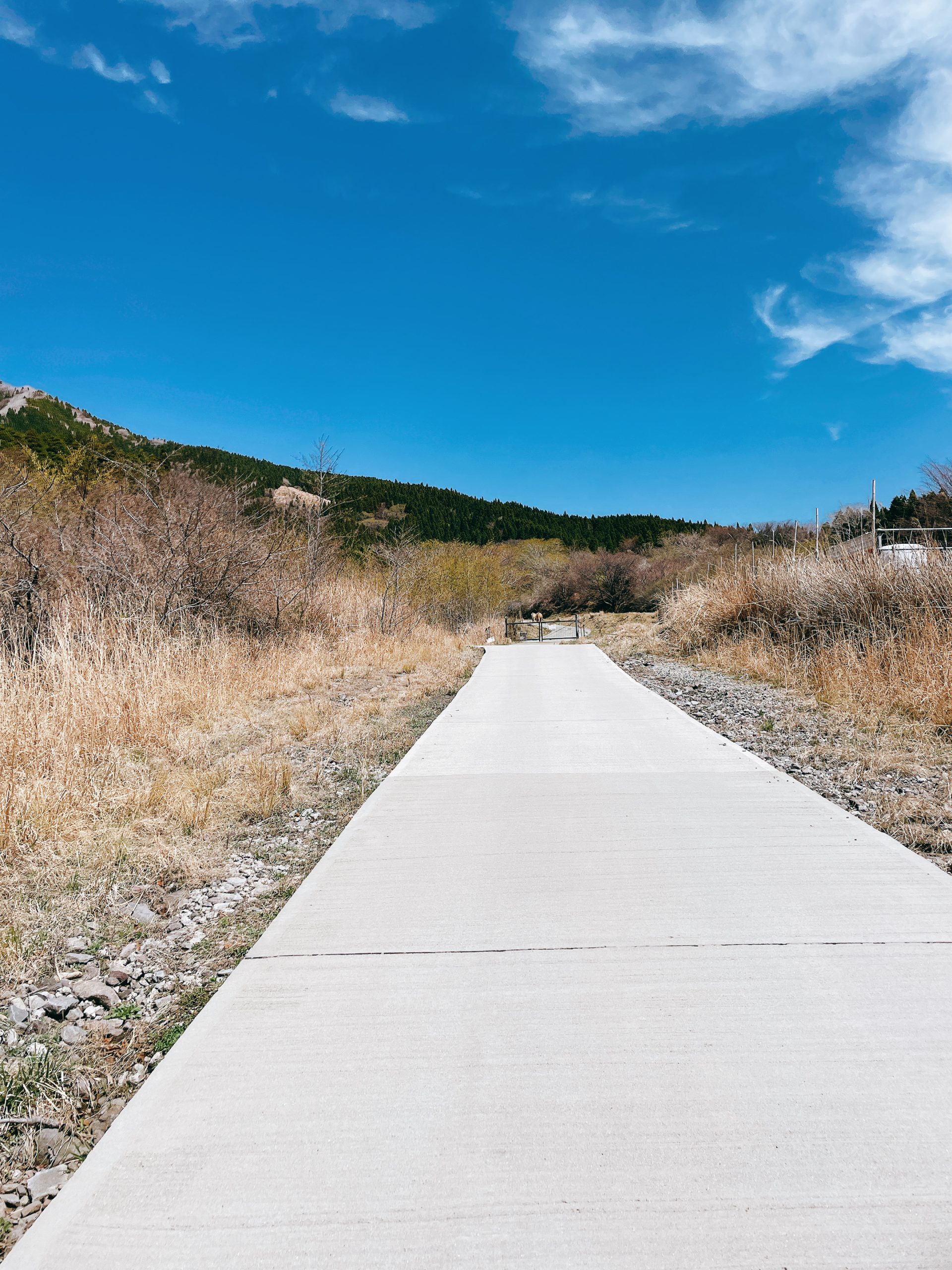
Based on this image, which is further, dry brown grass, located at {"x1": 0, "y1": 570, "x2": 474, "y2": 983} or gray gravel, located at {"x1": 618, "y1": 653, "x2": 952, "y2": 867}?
gray gravel, located at {"x1": 618, "y1": 653, "x2": 952, "y2": 867}

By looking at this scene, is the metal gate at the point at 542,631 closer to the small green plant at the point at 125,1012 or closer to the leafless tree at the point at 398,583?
the leafless tree at the point at 398,583

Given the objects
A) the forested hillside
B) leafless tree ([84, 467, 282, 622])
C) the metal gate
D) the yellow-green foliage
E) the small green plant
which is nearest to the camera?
the small green plant

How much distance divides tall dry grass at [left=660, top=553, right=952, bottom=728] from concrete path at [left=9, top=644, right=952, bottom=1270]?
4.28m

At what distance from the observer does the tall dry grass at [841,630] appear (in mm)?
7410

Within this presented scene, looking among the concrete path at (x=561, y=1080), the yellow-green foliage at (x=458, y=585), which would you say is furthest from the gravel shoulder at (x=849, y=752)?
the yellow-green foliage at (x=458, y=585)

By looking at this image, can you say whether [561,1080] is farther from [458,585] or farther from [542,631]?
[542,631]

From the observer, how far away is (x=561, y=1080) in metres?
2.02

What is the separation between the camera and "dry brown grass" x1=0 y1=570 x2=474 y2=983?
3.50 metres

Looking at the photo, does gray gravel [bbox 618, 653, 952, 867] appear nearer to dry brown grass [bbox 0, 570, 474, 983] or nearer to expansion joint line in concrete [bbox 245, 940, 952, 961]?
expansion joint line in concrete [bbox 245, 940, 952, 961]

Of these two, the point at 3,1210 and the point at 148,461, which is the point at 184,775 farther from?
the point at 148,461

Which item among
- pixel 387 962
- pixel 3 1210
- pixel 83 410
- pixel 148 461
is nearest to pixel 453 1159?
pixel 387 962

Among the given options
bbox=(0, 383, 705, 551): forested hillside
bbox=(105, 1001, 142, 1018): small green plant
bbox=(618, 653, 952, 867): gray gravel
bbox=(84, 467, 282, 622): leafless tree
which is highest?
bbox=(0, 383, 705, 551): forested hillside

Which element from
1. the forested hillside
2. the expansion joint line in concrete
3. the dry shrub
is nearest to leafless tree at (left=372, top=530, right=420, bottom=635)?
the dry shrub

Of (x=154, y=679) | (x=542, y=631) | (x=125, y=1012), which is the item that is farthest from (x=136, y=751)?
(x=542, y=631)
